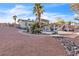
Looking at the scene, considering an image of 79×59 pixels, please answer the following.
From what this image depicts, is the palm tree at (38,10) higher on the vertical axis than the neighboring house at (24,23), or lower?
higher

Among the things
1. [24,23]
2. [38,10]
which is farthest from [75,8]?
[24,23]

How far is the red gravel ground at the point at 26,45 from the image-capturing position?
11.5 feet

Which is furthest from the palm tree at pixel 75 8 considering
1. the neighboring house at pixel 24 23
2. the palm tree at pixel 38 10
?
the neighboring house at pixel 24 23

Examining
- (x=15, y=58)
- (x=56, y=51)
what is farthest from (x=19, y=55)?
(x=56, y=51)

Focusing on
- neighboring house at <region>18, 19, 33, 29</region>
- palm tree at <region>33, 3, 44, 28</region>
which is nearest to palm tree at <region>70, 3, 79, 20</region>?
palm tree at <region>33, 3, 44, 28</region>

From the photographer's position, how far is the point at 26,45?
3.54 m

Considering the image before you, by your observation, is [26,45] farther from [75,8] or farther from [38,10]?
[75,8]

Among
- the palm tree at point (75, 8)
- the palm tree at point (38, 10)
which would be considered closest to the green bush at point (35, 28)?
the palm tree at point (38, 10)

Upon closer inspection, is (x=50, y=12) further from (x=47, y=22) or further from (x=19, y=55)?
(x=19, y=55)

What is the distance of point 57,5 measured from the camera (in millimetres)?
3539

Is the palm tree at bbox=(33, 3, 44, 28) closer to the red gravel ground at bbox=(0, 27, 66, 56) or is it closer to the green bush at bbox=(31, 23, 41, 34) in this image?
the green bush at bbox=(31, 23, 41, 34)

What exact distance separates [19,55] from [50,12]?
61 centimetres

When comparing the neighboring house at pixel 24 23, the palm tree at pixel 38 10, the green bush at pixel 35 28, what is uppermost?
the palm tree at pixel 38 10

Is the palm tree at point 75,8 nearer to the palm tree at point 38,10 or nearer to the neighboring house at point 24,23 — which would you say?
the palm tree at point 38,10
